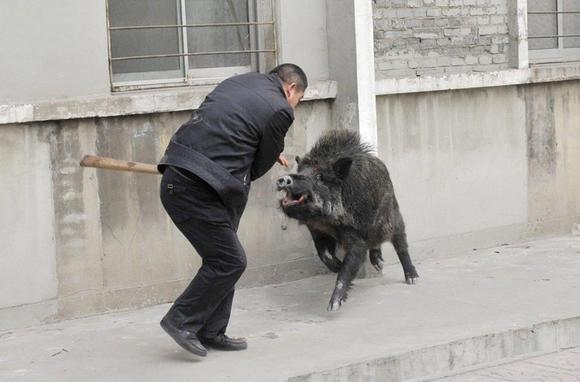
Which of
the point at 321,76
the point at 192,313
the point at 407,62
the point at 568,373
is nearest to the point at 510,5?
the point at 407,62

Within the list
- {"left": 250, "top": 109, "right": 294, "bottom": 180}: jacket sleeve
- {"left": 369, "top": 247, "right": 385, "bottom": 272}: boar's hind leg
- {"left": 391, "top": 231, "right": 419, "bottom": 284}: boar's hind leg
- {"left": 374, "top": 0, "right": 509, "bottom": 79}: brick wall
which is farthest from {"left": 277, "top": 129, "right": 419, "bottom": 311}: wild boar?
{"left": 374, "top": 0, "right": 509, "bottom": 79}: brick wall

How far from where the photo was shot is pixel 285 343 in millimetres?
7215

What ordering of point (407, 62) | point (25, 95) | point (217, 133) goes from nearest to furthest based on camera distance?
point (217, 133), point (25, 95), point (407, 62)

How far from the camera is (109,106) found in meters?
7.93

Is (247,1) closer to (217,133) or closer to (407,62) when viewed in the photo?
(407,62)

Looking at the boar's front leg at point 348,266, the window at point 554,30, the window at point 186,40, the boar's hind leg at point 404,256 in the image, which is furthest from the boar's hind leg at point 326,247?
the window at point 554,30

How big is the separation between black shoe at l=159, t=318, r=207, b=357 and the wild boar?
1333mm

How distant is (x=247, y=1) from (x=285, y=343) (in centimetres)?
316

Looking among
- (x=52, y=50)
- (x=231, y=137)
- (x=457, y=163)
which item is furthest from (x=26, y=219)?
(x=457, y=163)

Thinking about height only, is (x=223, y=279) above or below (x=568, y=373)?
above

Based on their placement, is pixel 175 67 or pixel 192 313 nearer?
pixel 192 313

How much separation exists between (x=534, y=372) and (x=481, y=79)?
3827 millimetres

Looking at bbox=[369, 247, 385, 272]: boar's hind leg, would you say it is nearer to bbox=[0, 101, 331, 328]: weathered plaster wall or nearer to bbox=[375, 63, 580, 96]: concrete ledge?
bbox=[0, 101, 331, 328]: weathered plaster wall

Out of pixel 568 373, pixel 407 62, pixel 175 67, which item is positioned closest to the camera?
pixel 568 373
